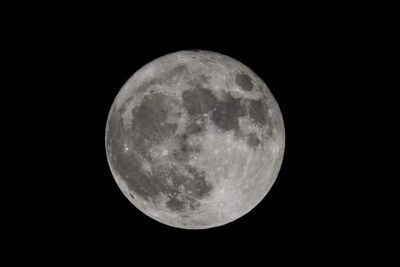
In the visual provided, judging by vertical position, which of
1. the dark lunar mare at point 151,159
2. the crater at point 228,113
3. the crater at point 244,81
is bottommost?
the dark lunar mare at point 151,159

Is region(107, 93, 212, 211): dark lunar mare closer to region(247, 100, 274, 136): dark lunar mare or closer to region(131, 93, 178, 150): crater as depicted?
region(131, 93, 178, 150): crater

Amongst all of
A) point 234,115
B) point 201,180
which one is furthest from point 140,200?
point 234,115

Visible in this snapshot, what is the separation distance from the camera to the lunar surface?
4273 mm

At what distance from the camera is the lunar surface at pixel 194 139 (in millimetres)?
4273

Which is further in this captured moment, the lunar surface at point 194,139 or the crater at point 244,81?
the crater at point 244,81

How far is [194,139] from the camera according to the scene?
4.24m

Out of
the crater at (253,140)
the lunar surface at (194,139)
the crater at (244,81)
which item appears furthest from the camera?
the crater at (244,81)

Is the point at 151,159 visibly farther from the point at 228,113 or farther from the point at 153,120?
the point at 228,113

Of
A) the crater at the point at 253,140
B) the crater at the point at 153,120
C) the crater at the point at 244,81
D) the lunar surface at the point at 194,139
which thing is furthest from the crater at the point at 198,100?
the crater at the point at 253,140

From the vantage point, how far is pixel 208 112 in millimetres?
4289

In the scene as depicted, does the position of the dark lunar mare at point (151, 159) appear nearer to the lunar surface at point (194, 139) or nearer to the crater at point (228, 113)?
the lunar surface at point (194, 139)

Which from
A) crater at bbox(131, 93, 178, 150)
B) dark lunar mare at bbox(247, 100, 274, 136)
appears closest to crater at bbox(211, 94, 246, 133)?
dark lunar mare at bbox(247, 100, 274, 136)

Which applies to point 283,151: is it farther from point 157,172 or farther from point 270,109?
point 157,172

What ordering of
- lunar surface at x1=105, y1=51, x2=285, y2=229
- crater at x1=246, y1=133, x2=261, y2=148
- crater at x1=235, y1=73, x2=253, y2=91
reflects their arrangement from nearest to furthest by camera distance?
lunar surface at x1=105, y1=51, x2=285, y2=229, crater at x1=246, y1=133, x2=261, y2=148, crater at x1=235, y1=73, x2=253, y2=91
